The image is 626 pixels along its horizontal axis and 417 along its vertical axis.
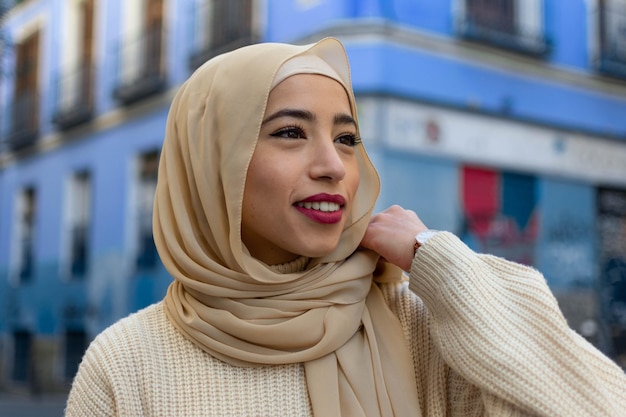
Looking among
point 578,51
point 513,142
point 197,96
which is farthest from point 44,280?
point 197,96

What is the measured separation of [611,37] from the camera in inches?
369

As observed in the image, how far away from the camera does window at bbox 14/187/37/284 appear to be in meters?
13.4

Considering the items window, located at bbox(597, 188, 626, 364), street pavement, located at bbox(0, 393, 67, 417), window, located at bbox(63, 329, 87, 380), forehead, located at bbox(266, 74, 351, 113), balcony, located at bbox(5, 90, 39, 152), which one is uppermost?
balcony, located at bbox(5, 90, 39, 152)

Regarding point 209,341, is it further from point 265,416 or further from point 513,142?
point 513,142

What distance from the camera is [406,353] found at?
4.54 ft

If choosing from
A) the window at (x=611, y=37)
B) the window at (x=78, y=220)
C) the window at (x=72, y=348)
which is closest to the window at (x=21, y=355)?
the window at (x=72, y=348)

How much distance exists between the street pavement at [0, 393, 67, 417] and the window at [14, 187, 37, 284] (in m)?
2.18

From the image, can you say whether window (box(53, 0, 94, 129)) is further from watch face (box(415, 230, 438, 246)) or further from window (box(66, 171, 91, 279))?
watch face (box(415, 230, 438, 246))

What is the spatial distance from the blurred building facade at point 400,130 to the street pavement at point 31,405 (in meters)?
0.34

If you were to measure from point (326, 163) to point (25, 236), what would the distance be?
13.5 metres

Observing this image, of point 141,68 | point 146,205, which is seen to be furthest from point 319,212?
point 141,68

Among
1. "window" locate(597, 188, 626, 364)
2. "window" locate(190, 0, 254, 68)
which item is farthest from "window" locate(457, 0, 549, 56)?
"window" locate(190, 0, 254, 68)

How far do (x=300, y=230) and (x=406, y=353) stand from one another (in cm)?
31

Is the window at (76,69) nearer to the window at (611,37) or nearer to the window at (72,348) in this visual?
the window at (72,348)
